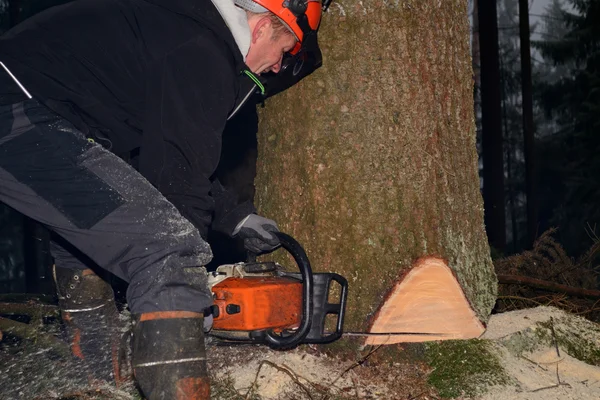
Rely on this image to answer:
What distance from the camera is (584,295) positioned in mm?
3967

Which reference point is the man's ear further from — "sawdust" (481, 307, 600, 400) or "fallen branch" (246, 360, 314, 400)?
"sawdust" (481, 307, 600, 400)

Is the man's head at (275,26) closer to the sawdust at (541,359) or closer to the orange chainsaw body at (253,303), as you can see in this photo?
the orange chainsaw body at (253,303)

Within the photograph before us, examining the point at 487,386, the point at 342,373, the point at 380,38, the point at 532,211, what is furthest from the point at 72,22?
the point at 532,211

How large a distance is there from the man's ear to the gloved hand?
802 mm

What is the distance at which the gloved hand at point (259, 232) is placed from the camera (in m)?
2.68

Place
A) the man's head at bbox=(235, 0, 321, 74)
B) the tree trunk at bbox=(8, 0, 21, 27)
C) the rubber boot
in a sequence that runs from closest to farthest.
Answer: the rubber boot < the man's head at bbox=(235, 0, 321, 74) < the tree trunk at bbox=(8, 0, 21, 27)

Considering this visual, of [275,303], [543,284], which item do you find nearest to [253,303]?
[275,303]

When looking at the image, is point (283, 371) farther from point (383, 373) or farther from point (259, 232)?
point (259, 232)

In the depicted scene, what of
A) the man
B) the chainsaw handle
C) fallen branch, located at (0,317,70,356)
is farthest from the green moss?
fallen branch, located at (0,317,70,356)

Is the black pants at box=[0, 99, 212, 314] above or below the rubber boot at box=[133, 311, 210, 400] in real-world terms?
above

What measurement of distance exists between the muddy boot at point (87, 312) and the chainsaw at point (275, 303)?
741mm

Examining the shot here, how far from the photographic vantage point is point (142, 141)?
6.93 ft

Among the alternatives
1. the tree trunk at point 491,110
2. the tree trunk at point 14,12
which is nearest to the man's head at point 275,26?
the tree trunk at point 491,110

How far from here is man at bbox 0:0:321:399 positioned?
6.51ft
